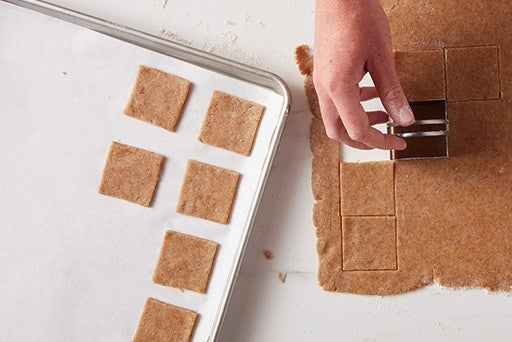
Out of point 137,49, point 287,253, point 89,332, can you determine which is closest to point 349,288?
point 287,253

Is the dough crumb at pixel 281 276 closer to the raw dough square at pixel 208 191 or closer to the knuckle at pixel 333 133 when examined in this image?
the raw dough square at pixel 208 191

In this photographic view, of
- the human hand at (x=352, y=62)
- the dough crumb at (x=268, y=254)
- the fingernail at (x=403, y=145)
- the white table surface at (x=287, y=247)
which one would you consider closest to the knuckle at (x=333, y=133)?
the human hand at (x=352, y=62)

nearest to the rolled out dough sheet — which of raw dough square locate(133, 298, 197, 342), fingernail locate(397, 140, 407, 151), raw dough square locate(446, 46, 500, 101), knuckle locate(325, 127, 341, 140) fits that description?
raw dough square locate(446, 46, 500, 101)

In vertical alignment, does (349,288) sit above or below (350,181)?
Result: below

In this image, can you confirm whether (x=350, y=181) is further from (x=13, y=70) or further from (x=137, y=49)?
(x=13, y=70)

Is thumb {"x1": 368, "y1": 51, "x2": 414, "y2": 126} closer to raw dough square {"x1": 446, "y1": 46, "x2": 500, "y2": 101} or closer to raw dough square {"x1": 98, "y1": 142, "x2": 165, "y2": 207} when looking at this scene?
raw dough square {"x1": 446, "y1": 46, "x2": 500, "y2": 101}

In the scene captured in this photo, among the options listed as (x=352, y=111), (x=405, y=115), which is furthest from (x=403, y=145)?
(x=352, y=111)
